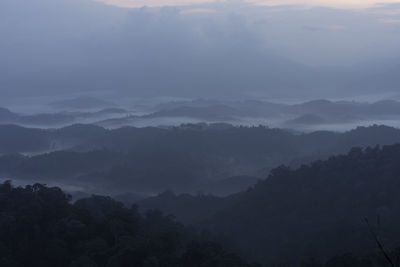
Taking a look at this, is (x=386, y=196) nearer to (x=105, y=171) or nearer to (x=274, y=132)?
(x=105, y=171)

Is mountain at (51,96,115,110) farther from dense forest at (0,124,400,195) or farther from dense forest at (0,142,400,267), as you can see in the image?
dense forest at (0,142,400,267)

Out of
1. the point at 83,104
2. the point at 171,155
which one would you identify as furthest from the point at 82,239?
the point at 83,104

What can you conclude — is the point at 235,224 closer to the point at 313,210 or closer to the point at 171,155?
the point at 313,210

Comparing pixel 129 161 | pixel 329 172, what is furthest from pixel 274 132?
pixel 329 172

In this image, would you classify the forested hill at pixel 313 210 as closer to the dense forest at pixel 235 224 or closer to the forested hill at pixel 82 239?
the dense forest at pixel 235 224

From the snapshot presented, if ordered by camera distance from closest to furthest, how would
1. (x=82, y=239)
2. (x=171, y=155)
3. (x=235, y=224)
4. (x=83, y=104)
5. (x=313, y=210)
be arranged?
(x=82, y=239) → (x=313, y=210) → (x=235, y=224) → (x=171, y=155) → (x=83, y=104)
